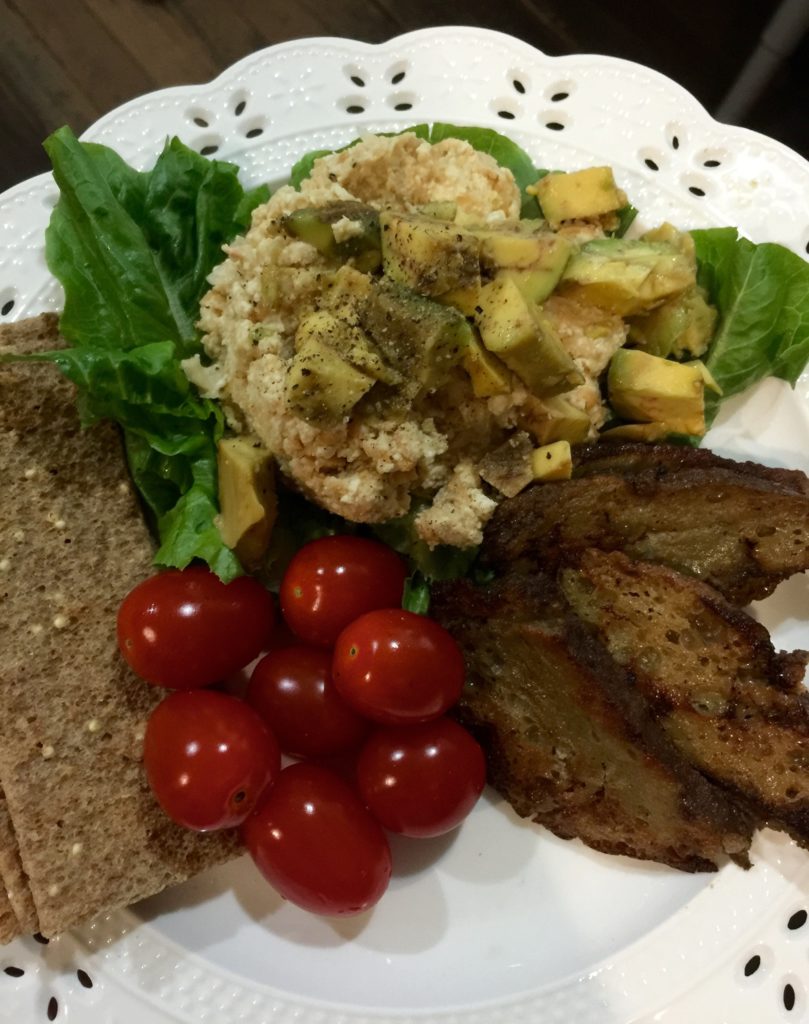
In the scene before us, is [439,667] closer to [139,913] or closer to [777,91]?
[139,913]

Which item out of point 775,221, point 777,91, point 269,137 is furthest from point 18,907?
point 777,91

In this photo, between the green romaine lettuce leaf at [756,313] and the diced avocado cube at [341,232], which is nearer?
the diced avocado cube at [341,232]

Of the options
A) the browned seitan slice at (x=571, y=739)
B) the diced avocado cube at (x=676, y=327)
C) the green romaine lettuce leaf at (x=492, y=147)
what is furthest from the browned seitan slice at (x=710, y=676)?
the green romaine lettuce leaf at (x=492, y=147)

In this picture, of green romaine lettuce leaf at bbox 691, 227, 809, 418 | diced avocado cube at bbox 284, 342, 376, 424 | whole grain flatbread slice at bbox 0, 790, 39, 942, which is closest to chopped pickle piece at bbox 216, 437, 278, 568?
diced avocado cube at bbox 284, 342, 376, 424

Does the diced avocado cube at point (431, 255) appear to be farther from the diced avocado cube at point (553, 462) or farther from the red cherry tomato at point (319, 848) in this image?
the red cherry tomato at point (319, 848)

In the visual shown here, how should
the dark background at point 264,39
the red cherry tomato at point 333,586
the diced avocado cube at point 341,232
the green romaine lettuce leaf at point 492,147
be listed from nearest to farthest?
the diced avocado cube at point 341,232 < the red cherry tomato at point 333,586 < the green romaine lettuce leaf at point 492,147 < the dark background at point 264,39

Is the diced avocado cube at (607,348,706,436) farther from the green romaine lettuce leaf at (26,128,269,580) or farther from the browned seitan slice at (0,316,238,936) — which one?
the browned seitan slice at (0,316,238,936)

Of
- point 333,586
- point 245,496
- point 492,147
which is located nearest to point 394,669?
point 333,586
